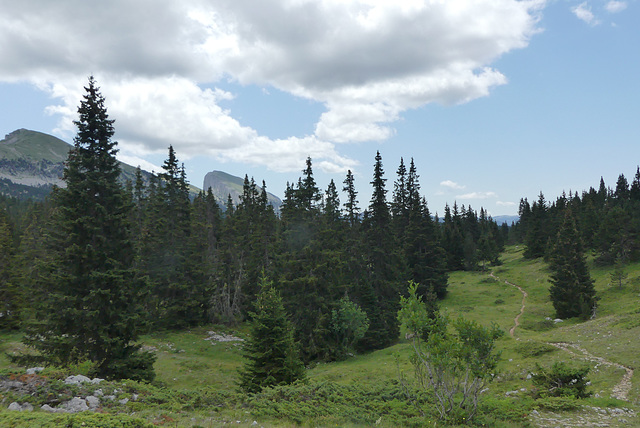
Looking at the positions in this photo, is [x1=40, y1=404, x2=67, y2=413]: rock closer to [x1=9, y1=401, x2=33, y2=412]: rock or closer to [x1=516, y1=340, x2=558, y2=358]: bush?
[x1=9, y1=401, x2=33, y2=412]: rock

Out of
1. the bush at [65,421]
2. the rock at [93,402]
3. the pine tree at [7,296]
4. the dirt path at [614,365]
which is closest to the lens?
the bush at [65,421]

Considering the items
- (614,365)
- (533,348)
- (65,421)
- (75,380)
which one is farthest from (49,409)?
(533,348)

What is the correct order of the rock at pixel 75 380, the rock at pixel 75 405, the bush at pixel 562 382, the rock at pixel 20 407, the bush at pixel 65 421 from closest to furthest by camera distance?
the bush at pixel 65 421
the rock at pixel 20 407
the rock at pixel 75 405
the rock at pixel 75 380
the bush at pixel 562 382

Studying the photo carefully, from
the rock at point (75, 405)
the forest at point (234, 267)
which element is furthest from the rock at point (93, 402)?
the forest at point (234, 267)

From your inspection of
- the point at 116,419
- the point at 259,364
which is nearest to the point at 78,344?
the point at 259,364

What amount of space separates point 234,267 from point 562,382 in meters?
43.8

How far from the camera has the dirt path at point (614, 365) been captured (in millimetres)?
15503

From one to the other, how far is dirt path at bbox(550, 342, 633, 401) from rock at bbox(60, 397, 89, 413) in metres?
21.8

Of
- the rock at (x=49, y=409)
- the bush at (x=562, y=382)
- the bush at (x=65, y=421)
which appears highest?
the bush at (x=65, y=421)

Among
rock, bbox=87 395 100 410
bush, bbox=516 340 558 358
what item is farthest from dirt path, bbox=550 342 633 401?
rock, bbox=87 395 100 410

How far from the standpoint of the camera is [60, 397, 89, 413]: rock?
10554 mm

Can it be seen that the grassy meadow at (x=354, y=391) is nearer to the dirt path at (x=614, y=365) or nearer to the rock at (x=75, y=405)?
the dirt path at (x=614, y=365)

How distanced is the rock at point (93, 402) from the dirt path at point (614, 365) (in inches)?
847

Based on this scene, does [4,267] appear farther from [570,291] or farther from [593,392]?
[570,291]
